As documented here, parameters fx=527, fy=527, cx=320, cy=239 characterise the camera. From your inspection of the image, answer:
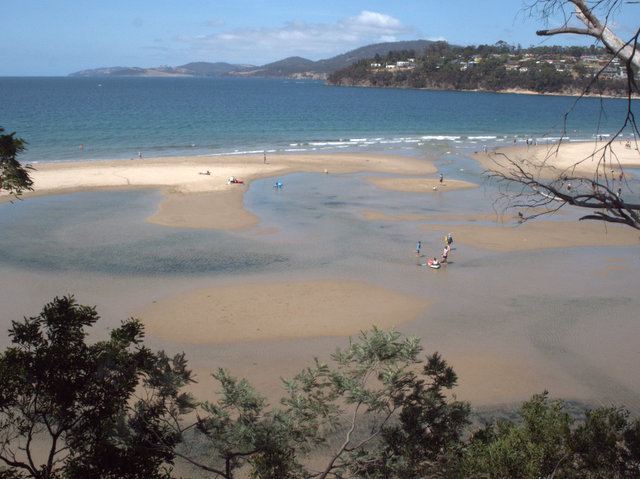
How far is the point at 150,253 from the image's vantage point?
859 inches

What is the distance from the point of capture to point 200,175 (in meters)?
37.5

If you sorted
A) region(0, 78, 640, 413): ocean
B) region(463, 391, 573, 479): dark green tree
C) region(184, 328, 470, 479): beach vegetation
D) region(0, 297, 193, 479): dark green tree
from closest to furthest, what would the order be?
region(0, 297, 193, 479): dark green tree → region(463, 391, 573, 479): dark green tree → region(184, 328, 470, 479): beach vegetation → region(0, 78, 640, 413): ocean

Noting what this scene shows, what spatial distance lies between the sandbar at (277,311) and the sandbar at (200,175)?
27.2 feet

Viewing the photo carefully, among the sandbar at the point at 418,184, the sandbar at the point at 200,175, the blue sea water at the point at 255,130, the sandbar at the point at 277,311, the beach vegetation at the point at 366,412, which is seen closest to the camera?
the beach vegetation at the point at 366,412

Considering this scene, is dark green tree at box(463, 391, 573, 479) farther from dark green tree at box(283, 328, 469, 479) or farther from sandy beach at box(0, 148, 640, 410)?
sandy beach at box(0, 148, 640, 410)

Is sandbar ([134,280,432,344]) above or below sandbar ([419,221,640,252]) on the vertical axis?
below

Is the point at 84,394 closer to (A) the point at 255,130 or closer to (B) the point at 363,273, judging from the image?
(B) the point at 363,273

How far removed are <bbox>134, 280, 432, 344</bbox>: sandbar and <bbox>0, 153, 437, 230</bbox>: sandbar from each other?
829cm

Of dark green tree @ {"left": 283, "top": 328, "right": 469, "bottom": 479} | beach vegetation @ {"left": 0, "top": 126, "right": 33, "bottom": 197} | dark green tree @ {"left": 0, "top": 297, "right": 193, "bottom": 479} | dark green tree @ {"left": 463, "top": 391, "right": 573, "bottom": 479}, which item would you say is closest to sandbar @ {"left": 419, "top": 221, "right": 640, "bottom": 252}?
dark green tree @ {"left": 463, "top": 391, "right": 573, "bottom": 479}

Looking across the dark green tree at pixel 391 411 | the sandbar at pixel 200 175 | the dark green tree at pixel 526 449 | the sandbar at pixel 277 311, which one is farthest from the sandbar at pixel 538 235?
the dark green tree at pixel 391 411

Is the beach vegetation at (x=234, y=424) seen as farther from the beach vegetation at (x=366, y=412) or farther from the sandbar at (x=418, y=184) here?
the sandbar at (x=418, y=184)

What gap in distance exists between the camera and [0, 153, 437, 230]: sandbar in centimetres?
2788

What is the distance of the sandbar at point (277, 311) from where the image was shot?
15156 mm

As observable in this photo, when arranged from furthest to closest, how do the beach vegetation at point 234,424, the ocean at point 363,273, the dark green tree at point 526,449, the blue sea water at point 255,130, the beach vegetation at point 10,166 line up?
the blue sea water at point 255,130 < the ocean at point 363,273 < the beach vegetation at point 10,166 < the dark green tree at point 526,449 < the beach vegetation at point 234,424
